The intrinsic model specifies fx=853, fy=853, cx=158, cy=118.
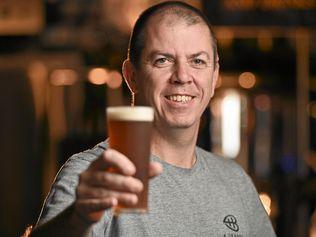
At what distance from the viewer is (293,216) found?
7770mm

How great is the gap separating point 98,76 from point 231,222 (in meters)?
5.33

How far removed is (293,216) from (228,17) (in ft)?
6.97

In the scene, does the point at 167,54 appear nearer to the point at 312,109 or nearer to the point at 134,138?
the point at 134,138

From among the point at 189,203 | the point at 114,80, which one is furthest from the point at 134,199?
the point at 114,80

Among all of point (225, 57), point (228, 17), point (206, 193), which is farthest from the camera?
point (225, 57)

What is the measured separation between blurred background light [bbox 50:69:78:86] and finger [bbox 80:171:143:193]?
6.30 meters

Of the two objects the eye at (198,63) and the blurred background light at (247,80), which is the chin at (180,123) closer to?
the eye at (198,63)

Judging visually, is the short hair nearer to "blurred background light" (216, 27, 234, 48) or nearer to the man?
the man

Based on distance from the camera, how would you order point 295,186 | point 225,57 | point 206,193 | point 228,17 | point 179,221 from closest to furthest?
point 179,221 → point 206,193 → point 228,17 → point 295,186 → point 225,57

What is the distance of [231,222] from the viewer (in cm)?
302

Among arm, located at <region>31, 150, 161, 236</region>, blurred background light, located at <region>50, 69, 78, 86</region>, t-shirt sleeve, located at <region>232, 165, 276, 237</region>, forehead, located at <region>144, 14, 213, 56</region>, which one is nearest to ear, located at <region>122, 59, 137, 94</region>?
forehead, located at <region>144, 14, 213, 56</region>

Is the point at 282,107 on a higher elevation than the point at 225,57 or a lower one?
lower

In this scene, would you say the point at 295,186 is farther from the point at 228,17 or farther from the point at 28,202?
the point at 28,202

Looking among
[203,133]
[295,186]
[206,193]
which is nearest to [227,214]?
[206,193]
